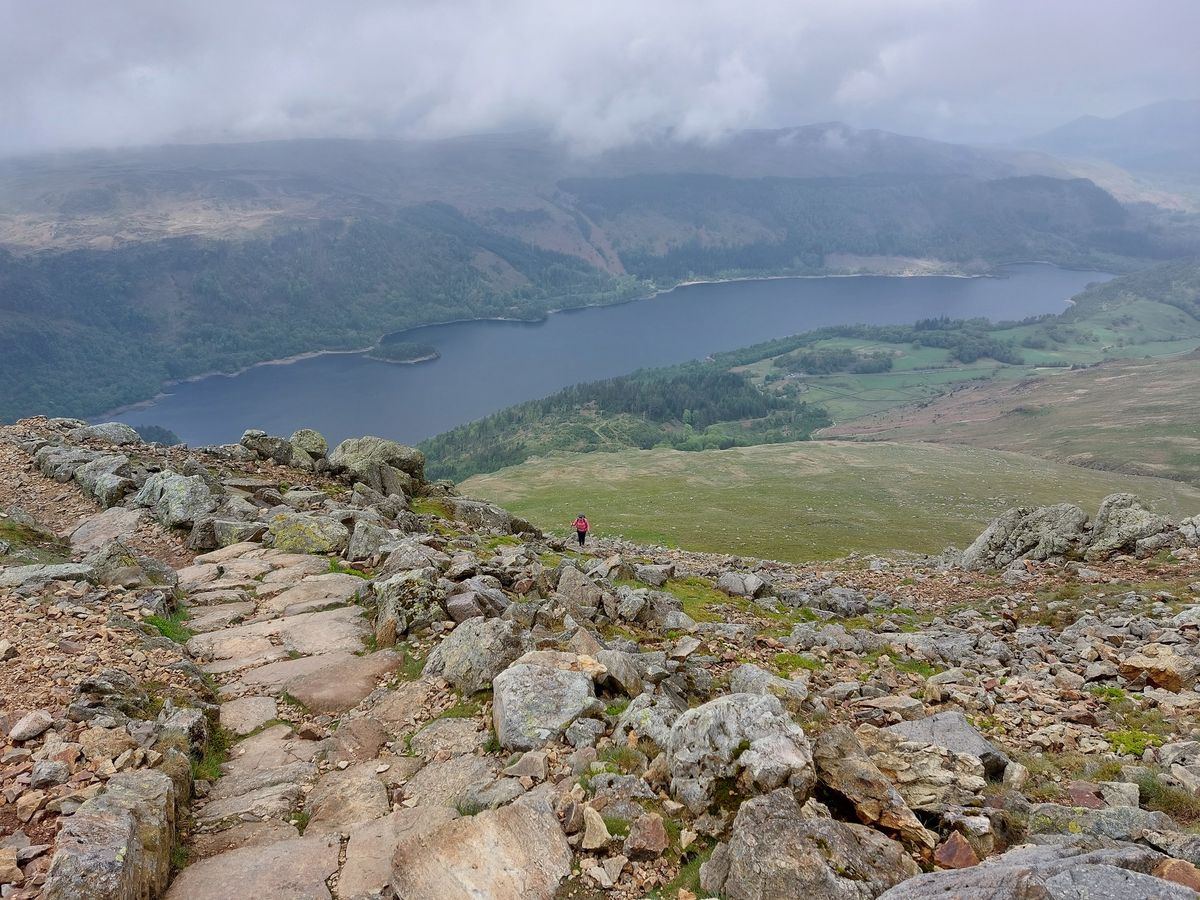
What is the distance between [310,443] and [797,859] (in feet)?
Answer: 132

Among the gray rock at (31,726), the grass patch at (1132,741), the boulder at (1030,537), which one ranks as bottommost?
the boulder at (1030,537)

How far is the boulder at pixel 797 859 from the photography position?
857 cm

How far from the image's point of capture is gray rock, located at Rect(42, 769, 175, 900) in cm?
851

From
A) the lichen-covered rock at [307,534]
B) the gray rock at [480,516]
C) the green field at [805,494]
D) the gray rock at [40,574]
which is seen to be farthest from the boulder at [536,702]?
the green field at [805,494]

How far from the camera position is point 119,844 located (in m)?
9.05

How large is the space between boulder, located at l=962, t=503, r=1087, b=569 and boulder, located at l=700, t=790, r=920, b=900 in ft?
113

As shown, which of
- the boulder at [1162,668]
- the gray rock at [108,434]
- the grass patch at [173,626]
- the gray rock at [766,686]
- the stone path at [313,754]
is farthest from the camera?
the gray rock at [108,434]

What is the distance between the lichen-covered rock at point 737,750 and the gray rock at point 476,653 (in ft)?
18.4

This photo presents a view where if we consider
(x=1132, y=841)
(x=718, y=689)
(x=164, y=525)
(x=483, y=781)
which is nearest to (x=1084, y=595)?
(x=718, y=689)

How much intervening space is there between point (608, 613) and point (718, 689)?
7179mm

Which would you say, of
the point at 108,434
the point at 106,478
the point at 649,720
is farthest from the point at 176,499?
the point at 649,720

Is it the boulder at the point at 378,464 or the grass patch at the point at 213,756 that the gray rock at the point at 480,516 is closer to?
the boulder at the point at 378,464

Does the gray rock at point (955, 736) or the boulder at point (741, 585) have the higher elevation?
the gray rock at point (955, 736)

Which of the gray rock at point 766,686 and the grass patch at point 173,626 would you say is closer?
the gray rock at point 766,686
